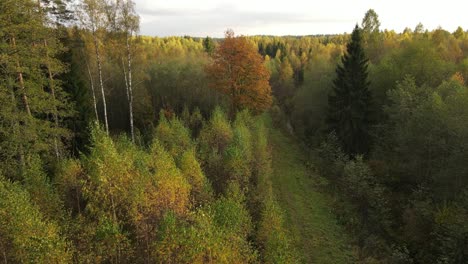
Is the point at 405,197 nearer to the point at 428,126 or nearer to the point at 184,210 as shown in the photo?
the point at 428,126

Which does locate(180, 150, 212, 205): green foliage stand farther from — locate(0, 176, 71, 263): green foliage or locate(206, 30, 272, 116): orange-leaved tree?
locate(206, 30, 272, 116): orange-leaved tree

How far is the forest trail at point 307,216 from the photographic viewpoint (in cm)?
2281

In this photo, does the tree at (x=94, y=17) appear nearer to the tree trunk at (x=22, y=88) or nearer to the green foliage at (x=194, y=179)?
the tree trunk at (x=22, y=88)

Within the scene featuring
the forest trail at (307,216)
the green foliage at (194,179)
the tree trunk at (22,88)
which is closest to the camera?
the green foliage at (194,179)

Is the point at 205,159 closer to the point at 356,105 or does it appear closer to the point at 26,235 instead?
the point at 26,235

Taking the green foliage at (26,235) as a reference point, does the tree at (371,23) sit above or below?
above

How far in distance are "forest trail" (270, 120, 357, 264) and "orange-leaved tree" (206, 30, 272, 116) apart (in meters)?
8.12

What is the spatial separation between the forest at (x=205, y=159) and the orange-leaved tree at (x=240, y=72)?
146 mm

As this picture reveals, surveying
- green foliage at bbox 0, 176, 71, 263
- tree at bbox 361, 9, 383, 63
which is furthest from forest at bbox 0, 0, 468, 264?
tree at bbox 361, 9, 383, 63

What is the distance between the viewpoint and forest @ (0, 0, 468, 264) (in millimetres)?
14469

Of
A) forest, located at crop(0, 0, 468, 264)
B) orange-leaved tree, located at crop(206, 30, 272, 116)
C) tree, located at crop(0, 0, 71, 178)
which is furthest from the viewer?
orange-leaved tree, located at crop(206, 30, 272, 116)

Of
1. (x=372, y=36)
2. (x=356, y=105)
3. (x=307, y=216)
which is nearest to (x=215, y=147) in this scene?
(x=307, y=216)

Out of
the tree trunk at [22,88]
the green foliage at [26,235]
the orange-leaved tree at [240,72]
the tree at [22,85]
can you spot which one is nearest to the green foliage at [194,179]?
the green foliage at [26,235]

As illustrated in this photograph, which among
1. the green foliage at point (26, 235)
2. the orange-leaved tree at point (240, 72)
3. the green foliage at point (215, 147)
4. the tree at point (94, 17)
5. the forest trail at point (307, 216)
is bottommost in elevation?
the forest trail at point (307, 216)
